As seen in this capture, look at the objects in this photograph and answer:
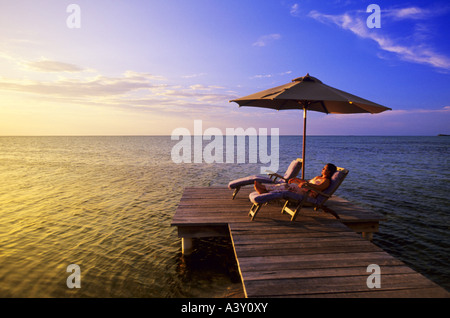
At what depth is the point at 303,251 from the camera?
3943mm

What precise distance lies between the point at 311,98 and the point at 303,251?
2.93m

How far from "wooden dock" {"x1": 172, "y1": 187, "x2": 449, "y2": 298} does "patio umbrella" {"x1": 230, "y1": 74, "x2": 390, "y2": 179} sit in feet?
8.21

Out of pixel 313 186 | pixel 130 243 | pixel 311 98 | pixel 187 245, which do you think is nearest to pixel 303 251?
pixel 313 186

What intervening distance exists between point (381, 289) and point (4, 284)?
6.21 meters

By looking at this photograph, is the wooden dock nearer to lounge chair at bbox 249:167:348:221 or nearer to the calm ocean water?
lounge chair at bbox 249:167:348:221

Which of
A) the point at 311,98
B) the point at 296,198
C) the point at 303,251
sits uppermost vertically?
the point at 311,98

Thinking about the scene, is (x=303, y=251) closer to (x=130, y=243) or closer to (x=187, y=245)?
(x=187, y=245)

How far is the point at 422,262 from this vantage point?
18.6 feet

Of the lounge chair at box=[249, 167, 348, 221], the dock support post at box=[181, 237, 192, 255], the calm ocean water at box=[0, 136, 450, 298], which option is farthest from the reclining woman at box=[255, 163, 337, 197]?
the dock support post at box=[181, 237, 192, 255]

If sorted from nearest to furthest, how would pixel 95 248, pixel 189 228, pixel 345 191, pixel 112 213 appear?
pixel 189 228, pixel 95 248, pixel 112 213, pixel 345 191

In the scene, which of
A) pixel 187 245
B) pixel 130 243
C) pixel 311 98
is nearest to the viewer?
pixel 311 98
